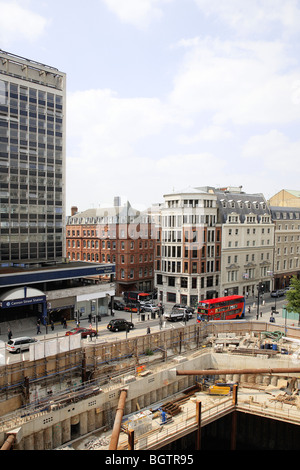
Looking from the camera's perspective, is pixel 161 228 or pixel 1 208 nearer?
pixel 1 208

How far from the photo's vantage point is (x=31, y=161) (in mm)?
55906

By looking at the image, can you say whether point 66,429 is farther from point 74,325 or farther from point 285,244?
point 285,244

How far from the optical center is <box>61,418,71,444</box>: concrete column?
2538 centimetres

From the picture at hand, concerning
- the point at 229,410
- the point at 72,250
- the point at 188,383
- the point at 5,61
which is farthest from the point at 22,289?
the point at 72,250

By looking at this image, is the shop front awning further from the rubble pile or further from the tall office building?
the rubble pile

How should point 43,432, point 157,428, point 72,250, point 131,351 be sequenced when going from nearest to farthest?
point 43,432
point 157,428
point 131,351
point 72,250

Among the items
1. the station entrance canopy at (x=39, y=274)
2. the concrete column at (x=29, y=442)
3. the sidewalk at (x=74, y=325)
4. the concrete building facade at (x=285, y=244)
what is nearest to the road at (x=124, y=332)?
the sidewalk at (x=74, y=325)

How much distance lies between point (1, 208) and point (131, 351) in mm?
29406

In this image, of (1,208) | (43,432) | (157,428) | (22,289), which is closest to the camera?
(43,432)

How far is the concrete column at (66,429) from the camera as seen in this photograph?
25.4 metres

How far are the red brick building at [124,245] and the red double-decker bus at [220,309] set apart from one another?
70.5 feet

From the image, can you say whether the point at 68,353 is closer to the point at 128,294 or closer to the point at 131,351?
the point at 131,351

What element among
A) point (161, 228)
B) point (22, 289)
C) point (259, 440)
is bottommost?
point (259, 440)

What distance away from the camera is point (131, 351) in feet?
115
